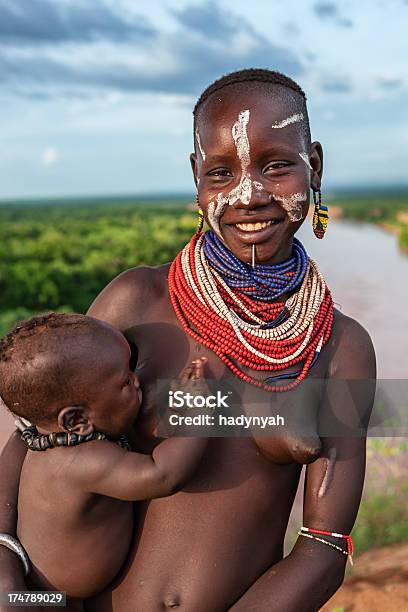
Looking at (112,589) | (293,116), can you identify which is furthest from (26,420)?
(293,116)

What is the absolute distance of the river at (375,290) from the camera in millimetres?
10227

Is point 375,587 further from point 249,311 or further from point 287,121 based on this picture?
point 287,121

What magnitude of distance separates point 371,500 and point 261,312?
3596 millimetres

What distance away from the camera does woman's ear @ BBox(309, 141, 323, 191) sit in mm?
2045

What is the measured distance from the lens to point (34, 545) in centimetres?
189

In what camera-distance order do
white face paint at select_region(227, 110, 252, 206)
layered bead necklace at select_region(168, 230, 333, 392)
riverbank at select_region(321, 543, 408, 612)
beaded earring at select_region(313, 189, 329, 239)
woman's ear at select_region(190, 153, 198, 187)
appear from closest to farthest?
white face paint at select_region(227, 110, 252, 206) < layered bead necklace at select_region(168, 230, 333, 392) < woman's ear at select_region(190, 153, 198, 187) < beaded earring at select_region(313, 189, 329, 239) < riverbank at select_region(321, 543, 408, 612)

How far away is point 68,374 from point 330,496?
757 mm

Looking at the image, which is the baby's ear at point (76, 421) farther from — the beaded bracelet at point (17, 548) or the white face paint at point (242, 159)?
the white face paint at point (242, 159)

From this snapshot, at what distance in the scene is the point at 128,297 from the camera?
2.00 m

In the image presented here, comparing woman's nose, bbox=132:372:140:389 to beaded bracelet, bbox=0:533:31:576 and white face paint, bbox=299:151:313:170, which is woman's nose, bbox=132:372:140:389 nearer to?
beaded bracelet, bbox=0:533:31:576

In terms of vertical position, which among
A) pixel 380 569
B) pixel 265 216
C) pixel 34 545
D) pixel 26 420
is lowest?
pixel 380 569

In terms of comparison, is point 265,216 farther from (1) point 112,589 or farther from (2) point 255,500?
(1) point 112,589

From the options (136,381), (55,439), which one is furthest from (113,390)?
(55,439)

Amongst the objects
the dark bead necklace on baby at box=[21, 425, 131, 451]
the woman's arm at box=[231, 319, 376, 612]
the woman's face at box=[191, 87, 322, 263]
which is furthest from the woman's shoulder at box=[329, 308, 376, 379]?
the dark bead necklace on baby at box=[21, 425, 131, 451]
